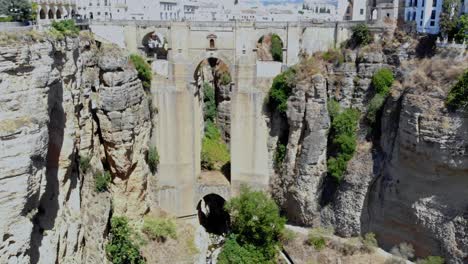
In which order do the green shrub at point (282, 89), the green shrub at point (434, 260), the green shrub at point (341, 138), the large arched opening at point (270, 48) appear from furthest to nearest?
the large arched opening at point (270, 48) < the green shrub at point (282, 89) < the green shrub at point (341, 138) < the green shrub at point (434, 260)

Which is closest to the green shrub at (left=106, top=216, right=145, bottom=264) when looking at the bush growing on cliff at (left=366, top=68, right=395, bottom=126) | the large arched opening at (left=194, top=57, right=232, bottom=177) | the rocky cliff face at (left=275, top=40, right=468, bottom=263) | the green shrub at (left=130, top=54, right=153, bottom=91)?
the green shrub at (left=130, top=54, right=153, bottom=91)

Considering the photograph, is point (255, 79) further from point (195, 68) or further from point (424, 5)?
point (424, 5)

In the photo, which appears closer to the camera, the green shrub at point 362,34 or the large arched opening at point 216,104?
the green shrub at point 362,34

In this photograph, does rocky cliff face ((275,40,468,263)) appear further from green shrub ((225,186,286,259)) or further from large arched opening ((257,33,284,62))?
large arched opening ((257,33,284,62))

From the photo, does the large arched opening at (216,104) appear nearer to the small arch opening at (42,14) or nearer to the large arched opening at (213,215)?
the large arched opening at (213,215)

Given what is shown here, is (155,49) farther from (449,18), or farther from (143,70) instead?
(449,18)

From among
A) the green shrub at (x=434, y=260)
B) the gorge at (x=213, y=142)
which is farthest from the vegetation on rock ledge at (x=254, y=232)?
the green shrub at (x=434, y=260)
